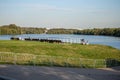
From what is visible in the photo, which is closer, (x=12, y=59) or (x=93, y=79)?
(x=93, y=79)

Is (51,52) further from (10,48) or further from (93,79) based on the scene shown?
(93,79)

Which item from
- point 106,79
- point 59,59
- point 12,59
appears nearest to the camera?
point 106,79

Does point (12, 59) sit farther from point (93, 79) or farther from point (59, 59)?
point (93, 79)

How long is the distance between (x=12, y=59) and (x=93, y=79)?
439 inches

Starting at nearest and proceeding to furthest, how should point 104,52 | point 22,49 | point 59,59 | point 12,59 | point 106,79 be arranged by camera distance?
point 106,79 → point 12,59 → point 59,59 → point 22,49 → point 104,52

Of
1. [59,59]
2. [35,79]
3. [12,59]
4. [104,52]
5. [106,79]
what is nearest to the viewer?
[35,79]

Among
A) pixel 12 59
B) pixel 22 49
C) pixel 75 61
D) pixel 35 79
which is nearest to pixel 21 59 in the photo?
pixel 12 59

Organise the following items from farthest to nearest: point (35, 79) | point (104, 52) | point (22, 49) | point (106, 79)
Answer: point (104, 52) < point (22, 49) < point (106, 79) < point (35, 79)

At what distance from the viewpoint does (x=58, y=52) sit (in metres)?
44.8

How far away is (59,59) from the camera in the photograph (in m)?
29.5

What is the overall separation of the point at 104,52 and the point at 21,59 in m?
23.8

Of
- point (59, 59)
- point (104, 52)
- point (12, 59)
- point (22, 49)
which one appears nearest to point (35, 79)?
point (12, 59)

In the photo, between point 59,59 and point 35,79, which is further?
point 59,59

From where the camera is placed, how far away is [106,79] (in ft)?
59.4
